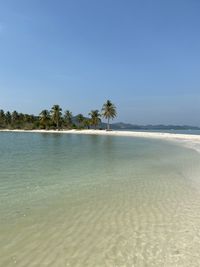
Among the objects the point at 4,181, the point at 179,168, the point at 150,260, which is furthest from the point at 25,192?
the point at 179,168

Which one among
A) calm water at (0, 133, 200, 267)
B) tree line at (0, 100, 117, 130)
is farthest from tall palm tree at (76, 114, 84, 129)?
calm water at (0, 133, 200, 267)

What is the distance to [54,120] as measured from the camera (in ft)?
496

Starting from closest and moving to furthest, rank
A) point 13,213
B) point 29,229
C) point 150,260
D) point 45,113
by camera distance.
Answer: point 150,260, point 29,229, point 13,213, point 45,113

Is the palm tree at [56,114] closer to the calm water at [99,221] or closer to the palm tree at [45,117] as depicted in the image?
the palm tree at [45,117]

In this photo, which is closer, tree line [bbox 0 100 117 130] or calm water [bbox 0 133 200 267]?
calm water [bbox 0 133 200 267]

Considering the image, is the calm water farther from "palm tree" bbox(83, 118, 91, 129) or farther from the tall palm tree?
the tall palm tree

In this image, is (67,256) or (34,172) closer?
(67,256)

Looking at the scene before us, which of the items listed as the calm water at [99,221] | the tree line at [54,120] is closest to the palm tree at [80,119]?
the tree line at [54,120]

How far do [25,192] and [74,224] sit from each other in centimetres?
506

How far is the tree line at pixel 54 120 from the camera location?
143m

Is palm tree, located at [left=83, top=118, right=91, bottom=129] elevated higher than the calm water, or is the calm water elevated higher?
palm tree, located at [left=83, top=118, right=91, bottom=129]

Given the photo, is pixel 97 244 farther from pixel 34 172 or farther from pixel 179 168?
pixel 179 168

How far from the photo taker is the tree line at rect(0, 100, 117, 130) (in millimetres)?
142675

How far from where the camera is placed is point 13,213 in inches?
405
